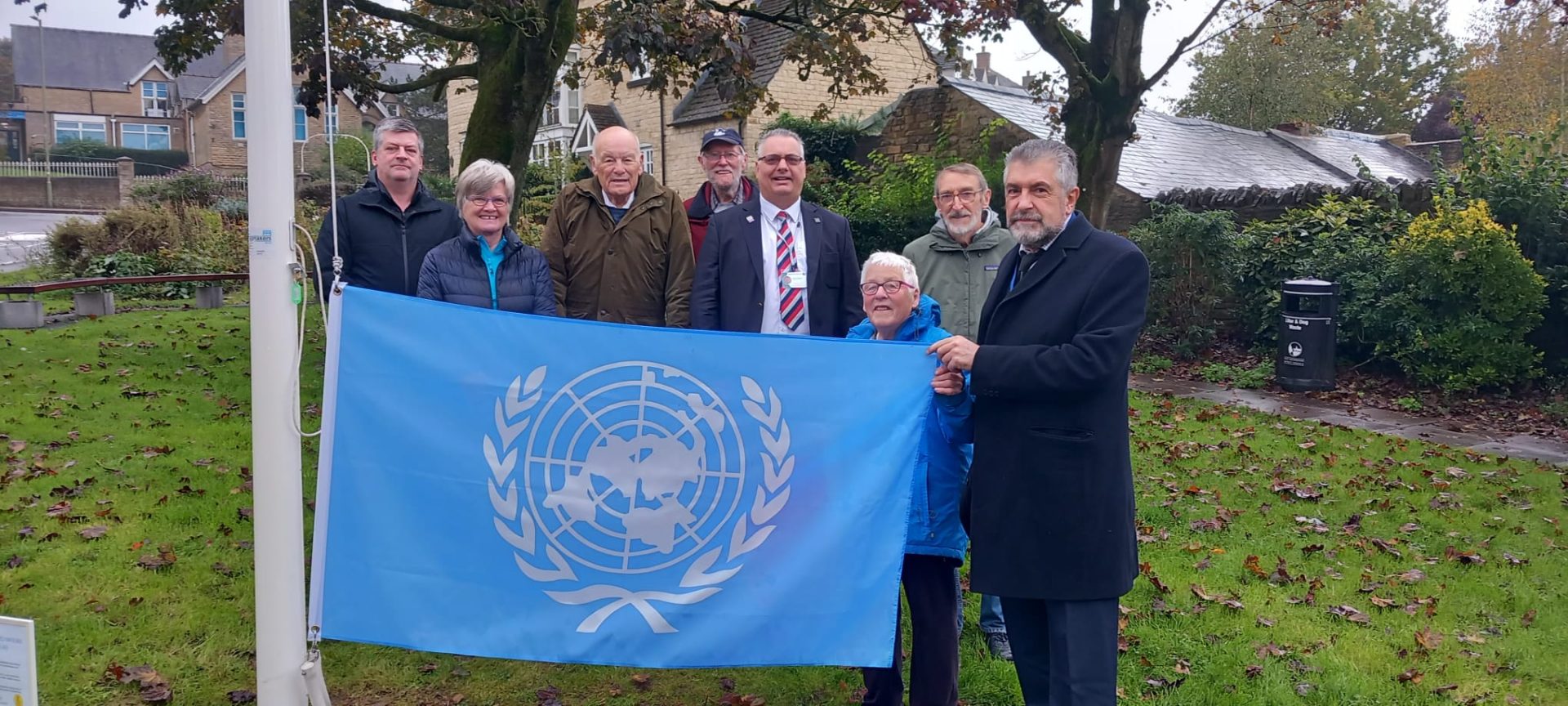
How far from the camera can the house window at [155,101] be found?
50062 mm

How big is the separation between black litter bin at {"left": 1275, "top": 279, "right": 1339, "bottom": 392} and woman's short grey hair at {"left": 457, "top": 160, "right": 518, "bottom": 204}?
1059 centimetres

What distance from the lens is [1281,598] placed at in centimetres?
541

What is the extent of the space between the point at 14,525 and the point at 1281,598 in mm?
6470

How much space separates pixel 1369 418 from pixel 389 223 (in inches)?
385

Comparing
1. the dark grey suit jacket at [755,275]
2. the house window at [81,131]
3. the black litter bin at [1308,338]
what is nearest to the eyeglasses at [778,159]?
the dark grey suit jacket at [755,275]

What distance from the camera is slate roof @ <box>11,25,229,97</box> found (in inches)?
1049

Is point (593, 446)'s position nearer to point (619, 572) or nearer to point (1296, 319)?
point (619, 572)

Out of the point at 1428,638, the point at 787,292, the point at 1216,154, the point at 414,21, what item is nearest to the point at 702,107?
the point at 1216,154

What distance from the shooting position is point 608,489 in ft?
11.2

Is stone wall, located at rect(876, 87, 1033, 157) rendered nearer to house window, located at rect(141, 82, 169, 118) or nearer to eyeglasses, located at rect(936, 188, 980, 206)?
eyeglasses, located at rect(936, 188, 980, 206)

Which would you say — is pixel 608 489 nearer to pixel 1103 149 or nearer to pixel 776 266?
pixel 776 266

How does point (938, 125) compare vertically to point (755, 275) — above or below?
above

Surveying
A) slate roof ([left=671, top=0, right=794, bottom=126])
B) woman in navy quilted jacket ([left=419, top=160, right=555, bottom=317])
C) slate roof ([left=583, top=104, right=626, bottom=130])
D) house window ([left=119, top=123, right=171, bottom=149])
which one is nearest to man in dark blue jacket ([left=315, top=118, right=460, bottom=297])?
woman in navy quilted jacket ([left=419, top=160, right=555, bottom=317])

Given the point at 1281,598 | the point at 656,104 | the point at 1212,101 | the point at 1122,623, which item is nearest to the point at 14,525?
the point at 1122,623
